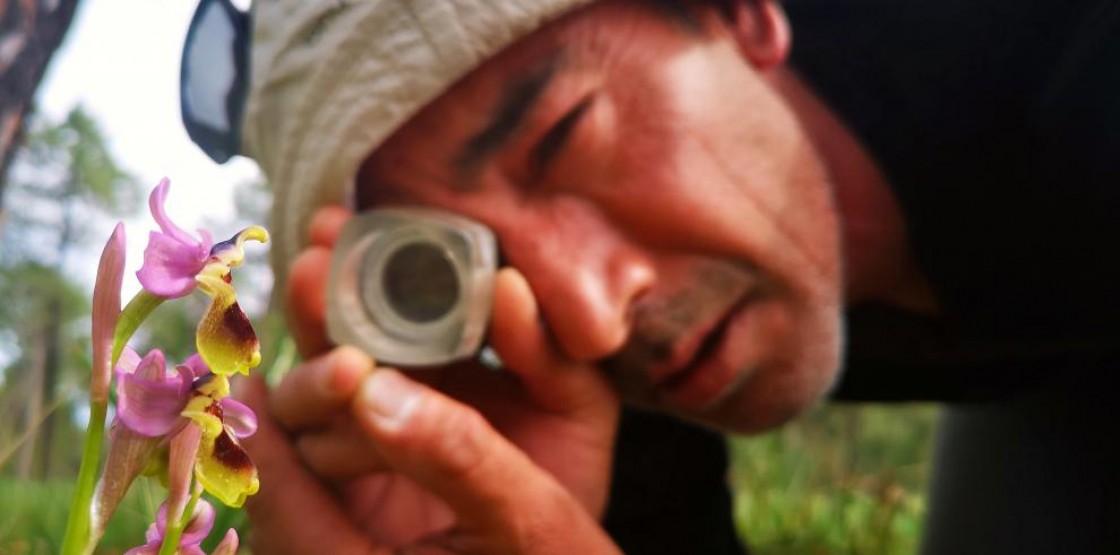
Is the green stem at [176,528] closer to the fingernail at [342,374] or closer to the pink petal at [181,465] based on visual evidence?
the pink petal at [181,465]

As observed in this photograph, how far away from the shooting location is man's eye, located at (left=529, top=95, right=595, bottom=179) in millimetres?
866

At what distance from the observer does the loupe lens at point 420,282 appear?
0.76m

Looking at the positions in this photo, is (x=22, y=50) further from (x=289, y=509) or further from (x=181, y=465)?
(x=181, y=465)

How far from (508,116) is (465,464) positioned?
1.22 ft

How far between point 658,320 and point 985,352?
21.2 inches

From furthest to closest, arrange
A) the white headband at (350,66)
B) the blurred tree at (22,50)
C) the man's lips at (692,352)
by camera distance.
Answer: the man's lips at (692,352), the white headband at (350,66), the blurred tree at (22,50)

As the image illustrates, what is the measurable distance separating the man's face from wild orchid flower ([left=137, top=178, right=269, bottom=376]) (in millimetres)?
578

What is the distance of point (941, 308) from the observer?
3.61 ft

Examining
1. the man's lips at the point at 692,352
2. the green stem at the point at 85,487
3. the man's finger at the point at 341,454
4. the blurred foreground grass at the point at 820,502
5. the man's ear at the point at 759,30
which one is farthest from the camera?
the blurred foreground grass at the point at 820,502

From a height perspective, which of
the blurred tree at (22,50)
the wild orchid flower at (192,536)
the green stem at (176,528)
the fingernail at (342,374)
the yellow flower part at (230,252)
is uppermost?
the yellow flower part at (230,252)

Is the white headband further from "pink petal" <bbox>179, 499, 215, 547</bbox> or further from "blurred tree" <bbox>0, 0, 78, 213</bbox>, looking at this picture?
"pink petal" <bbox>179, 499, 215, 547</bbox>

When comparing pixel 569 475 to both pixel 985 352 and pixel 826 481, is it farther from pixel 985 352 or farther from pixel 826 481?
pixel 826 481

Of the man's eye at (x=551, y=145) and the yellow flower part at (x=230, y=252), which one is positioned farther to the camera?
the man's eye at (x=551, y=145)

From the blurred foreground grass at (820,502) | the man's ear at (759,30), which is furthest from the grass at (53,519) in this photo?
the blurred foreground grass at (820,502)
